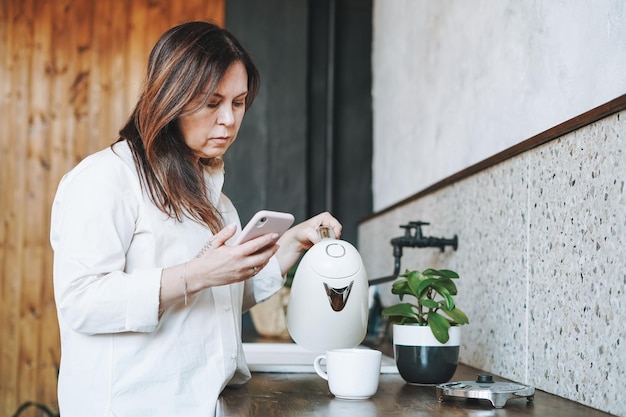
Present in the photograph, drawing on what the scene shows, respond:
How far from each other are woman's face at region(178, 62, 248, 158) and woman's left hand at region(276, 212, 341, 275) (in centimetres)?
26

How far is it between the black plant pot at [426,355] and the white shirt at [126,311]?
29 cm

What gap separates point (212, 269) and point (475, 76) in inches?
35.5

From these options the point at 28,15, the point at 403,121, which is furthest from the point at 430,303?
the point at 28,15

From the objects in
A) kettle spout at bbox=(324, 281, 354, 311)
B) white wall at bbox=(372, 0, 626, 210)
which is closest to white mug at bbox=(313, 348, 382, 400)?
kettle spout at bbox=(324, 281, 354, 311)

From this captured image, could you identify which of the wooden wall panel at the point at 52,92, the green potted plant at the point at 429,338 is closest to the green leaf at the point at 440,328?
the green potted plant at the point at 429,338

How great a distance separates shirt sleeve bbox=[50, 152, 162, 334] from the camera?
116cm

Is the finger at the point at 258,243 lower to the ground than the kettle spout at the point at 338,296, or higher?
higher

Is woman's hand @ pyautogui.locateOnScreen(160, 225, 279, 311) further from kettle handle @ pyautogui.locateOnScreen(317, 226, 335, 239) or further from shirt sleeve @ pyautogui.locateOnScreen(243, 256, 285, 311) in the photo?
shirt sleeve @ pyautogui.locateOnScreen(243, 256, 285, 311)

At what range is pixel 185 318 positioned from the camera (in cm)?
126

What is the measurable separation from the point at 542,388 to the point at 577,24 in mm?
586

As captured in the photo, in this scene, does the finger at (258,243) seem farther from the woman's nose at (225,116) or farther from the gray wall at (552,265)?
the gray wall at (552,265)

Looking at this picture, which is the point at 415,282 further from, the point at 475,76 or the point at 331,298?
the point at 475,76

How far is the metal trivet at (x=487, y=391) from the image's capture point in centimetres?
109

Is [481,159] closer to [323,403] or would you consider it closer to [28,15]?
[323,403]
